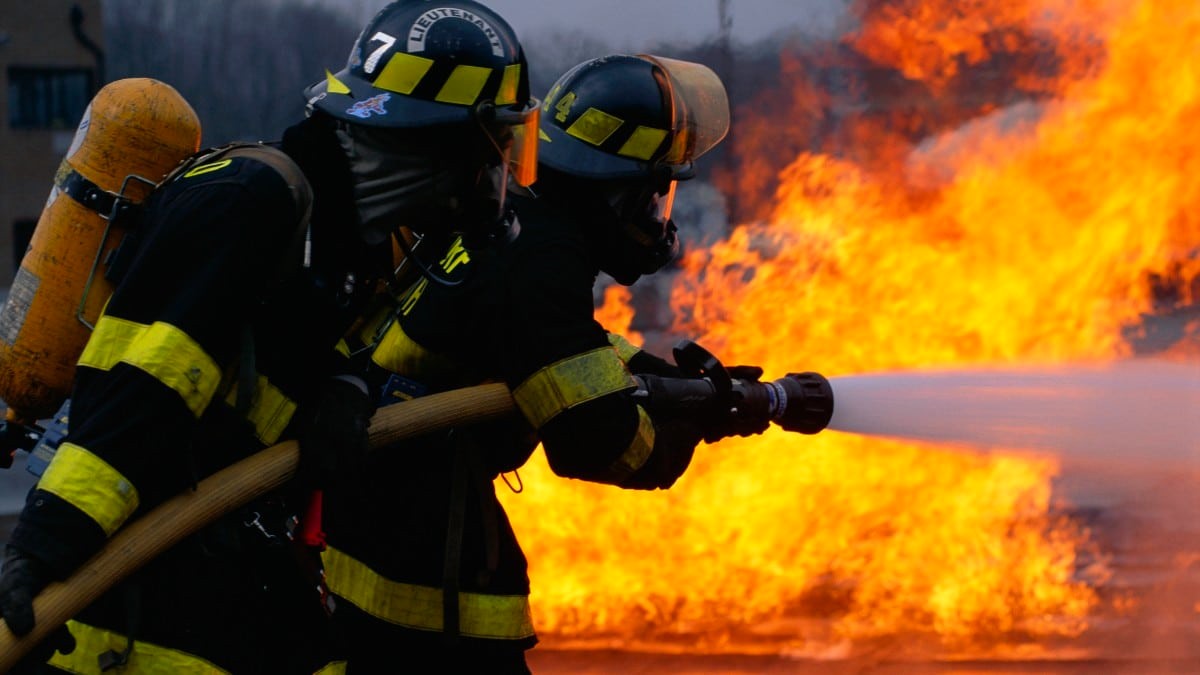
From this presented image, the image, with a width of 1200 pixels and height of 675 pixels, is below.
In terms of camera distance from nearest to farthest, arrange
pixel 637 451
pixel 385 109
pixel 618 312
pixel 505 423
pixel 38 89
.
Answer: pixel 385 109, pixel 637 451, pixel 505 423, pixel 618 312, pixel 38 89

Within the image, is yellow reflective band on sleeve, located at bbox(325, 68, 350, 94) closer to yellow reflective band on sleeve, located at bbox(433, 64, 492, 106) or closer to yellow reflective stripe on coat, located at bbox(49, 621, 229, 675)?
yellow reflective band on sleeve, located at bbox(433, 64, 492, 106)

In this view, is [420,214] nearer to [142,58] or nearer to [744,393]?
[744,393]

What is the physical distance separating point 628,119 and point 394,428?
1.03 m

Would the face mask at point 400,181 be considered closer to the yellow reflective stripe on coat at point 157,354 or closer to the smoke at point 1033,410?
the yellow reflective stripe on coat at point 157,354

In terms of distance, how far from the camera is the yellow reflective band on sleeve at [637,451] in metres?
3.10

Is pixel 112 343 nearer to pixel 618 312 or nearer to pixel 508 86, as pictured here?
pixel 508 86

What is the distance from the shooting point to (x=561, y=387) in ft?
9.72

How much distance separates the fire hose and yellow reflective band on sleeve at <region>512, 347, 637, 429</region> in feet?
0.14

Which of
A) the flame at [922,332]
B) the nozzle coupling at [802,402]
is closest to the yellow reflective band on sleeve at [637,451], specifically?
the nozzle coupling at [802,402]

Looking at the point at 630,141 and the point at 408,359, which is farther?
the point at 630,141

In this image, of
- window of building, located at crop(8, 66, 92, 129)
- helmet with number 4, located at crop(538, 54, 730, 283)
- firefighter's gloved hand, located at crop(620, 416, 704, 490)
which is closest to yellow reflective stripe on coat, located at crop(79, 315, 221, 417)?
firefighter's gloved hand, located at crop(620, 416, 704, 490)

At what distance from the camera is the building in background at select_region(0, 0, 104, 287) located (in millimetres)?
17141

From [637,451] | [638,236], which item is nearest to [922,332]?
[638,236]

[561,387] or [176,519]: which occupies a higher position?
[561,387]
